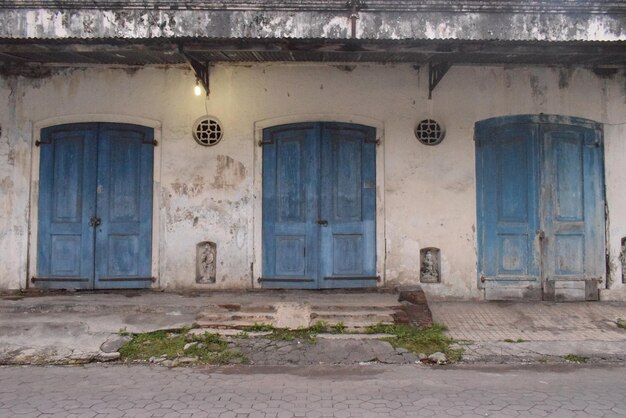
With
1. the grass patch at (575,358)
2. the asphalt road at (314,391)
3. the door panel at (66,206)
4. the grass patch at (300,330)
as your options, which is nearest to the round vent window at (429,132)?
the grass patch at (300,330)

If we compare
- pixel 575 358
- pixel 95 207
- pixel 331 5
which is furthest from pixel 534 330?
pixel 95 207

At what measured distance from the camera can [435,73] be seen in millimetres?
7234

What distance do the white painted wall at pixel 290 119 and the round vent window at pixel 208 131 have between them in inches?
4.1

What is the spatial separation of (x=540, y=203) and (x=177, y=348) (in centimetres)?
551

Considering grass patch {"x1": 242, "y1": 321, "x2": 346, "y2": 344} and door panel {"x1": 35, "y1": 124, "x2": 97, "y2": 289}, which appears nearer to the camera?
grass patch {"x1": 242, "y1": 321, "x2": 346, "y2": 344}

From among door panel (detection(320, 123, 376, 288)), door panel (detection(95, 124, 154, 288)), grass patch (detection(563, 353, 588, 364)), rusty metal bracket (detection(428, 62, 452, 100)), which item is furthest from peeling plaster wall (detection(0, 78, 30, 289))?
grass patch (detection(563, 353, 588, 364))

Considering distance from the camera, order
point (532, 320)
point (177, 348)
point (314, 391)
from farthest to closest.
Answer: point (532, 320)
point (177, 348)
point (314, 391)

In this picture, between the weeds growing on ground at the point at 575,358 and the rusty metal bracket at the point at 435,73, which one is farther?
the rusty metal bracket at the point at 435,73

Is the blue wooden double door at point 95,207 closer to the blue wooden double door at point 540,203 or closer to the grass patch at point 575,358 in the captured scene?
the blue wooden double door at point 540,203

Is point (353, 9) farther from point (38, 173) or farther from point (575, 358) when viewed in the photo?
point (38, 173)

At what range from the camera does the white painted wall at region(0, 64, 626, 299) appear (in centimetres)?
738

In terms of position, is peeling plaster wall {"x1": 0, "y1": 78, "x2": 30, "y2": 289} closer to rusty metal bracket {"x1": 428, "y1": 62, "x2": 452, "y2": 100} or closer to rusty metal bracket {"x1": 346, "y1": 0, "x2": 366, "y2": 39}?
rusty metal bracket {"x1": 346, "y1": 0, "x2": 366, "y2": 39}

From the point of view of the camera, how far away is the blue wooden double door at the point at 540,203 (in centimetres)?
739

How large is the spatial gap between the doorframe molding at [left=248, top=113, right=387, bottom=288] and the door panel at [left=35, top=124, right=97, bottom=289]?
2.42 meters
